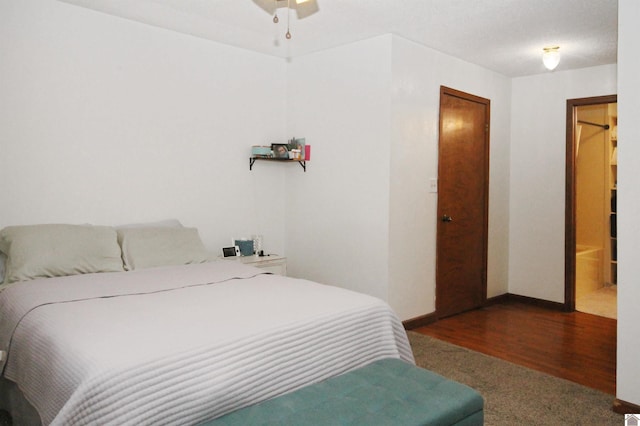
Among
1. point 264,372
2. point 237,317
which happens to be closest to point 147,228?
point 237,317

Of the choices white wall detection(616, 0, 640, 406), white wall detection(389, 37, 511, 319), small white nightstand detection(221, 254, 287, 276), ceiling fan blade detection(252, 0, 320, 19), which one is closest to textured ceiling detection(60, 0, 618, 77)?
ceiling fan blade detection(252, 0, 320, 19)

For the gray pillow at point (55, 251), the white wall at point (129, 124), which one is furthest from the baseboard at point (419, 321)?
the gray pillow at point (55, 251)

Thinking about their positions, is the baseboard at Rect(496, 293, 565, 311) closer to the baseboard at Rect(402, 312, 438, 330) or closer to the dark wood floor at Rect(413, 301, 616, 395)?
the dark wood floor at Rect(413, 301, 616, 395)

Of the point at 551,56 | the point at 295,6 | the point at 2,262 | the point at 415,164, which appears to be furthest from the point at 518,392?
the point at 2,262

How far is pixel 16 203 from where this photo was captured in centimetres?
300

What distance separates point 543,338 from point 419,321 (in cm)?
97

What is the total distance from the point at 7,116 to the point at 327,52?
243 centimetres

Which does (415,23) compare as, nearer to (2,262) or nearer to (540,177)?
(540,177)

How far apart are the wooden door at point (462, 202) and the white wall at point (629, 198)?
179 centimetres

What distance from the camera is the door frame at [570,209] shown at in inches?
181

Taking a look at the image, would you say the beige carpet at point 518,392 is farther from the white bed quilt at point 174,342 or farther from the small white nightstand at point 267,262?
the small white nightstand at point 267,262

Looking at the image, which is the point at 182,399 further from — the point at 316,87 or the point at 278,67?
the point at 278,67

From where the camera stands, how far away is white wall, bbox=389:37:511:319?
12.3ft

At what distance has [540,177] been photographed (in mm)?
4828
